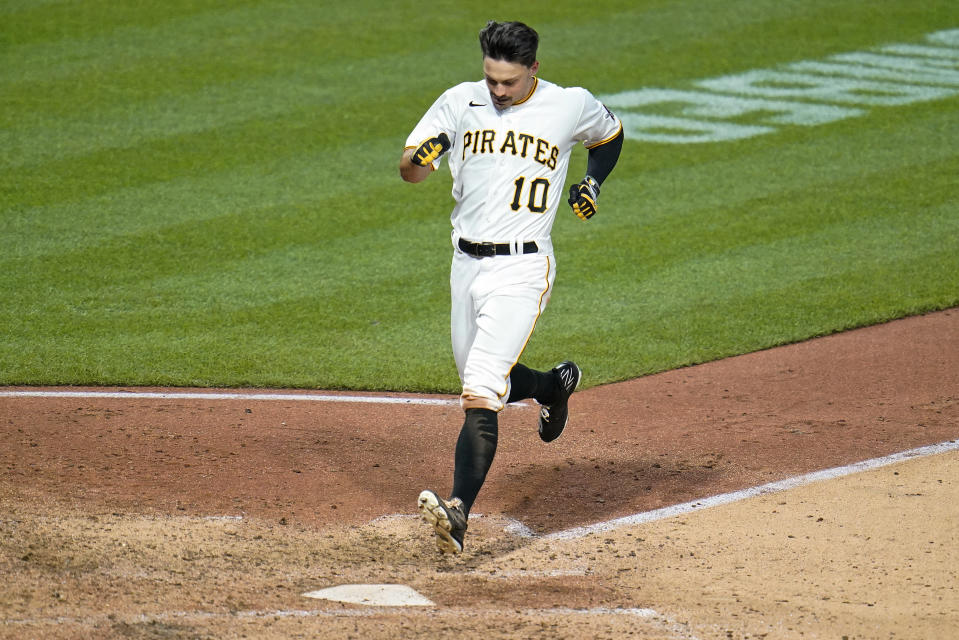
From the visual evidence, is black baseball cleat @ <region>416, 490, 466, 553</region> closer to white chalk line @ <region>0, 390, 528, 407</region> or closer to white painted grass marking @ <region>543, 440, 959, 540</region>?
white painted grass marking @ <region>543, 440, 959, 540</region>

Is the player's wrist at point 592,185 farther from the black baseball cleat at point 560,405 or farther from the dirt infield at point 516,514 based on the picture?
the dirt infield at point 516,514

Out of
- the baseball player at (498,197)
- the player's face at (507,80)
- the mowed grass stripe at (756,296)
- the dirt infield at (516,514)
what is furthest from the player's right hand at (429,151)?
the mowed grass stripe at (756,296)

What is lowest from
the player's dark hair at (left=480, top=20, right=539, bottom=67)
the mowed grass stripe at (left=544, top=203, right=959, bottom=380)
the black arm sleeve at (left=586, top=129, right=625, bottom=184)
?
the mowed grass stripe at (left=544, top=203, right=959, bottom=380)

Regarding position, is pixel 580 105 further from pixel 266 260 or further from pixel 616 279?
pixel 266 260

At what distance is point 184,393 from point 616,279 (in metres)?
3.32

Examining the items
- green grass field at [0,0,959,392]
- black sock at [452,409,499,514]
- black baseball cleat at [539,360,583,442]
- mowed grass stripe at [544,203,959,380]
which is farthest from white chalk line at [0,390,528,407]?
black sock at [452,409,499,514]

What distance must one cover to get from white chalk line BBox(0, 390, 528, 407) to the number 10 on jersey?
211 centimetres

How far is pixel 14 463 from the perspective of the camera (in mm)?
5723

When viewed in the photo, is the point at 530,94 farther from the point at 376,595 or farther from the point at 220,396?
the point at 220,396

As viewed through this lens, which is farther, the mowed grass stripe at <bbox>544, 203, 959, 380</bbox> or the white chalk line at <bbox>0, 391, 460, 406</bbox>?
the mowed grass stripe at <bbox>544, 203, 959, 380</bbox>

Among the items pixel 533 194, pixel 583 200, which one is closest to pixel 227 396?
pixel 533 194

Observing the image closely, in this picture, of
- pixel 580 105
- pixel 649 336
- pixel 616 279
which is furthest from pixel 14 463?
pixel 616 279

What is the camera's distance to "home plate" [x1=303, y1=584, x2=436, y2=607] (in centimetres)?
431

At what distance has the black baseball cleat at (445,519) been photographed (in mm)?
4504
